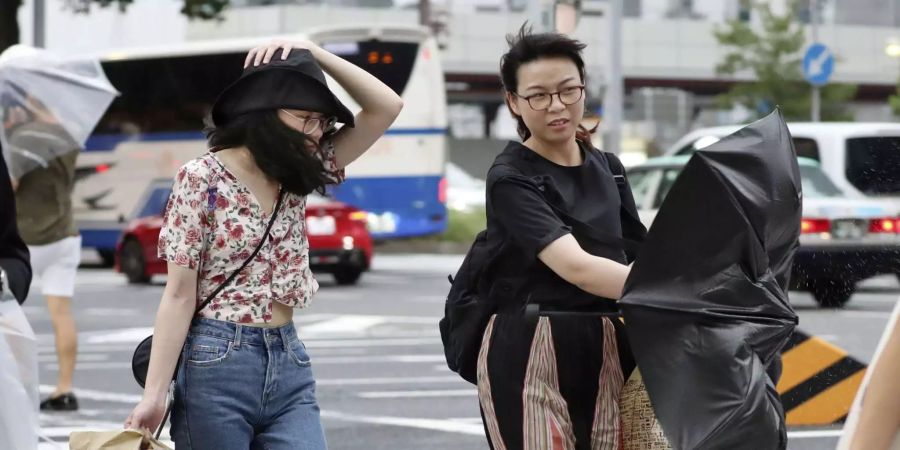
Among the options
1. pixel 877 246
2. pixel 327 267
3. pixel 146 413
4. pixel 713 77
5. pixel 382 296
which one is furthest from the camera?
pixel 713 77

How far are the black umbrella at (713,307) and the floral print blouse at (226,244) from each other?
87 centimetres

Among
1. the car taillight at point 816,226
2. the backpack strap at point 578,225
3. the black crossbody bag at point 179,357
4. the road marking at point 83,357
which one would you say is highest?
the backpack strap at point 578,225

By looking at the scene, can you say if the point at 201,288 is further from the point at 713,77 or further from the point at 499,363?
the point at 713,77

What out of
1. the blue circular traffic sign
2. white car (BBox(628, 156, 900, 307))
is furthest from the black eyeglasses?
the blue circular traffic sign

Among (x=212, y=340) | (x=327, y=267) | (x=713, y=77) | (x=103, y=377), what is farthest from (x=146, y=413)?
(x=713, y=77)

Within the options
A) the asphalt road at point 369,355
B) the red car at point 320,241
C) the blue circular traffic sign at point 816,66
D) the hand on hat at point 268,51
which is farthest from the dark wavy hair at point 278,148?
the blue circular traffic sign at point 816,66

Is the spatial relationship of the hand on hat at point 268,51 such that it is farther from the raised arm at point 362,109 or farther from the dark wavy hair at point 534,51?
the dark wavy hair at point 534,51

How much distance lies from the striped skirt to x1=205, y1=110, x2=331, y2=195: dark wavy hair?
2.01ft

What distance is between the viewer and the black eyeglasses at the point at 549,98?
3977mm

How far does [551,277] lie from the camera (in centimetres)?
394

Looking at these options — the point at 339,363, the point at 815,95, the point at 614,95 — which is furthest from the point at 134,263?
the point at 815,95

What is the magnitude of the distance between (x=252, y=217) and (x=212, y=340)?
1.02ft

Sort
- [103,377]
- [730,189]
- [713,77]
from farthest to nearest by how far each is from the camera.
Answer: [713,77], [103,377], [730,189]

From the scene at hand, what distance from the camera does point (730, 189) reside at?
3605 millimetres
